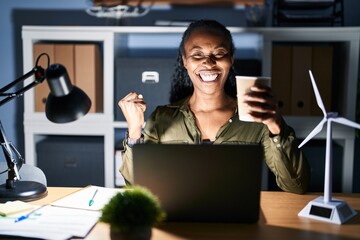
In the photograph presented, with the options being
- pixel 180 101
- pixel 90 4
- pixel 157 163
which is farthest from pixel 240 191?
pixel 90 4

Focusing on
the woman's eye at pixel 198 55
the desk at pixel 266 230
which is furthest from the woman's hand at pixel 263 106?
the woman's eye at pixel 198 55

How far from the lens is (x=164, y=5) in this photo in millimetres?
2814

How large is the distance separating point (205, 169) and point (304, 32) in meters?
1.60

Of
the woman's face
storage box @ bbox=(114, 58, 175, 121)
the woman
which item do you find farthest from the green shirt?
storage box @ bbox=(114, 58, 175, 121)

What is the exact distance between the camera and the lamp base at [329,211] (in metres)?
1.27

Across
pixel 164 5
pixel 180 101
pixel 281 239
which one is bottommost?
pixel 281 239

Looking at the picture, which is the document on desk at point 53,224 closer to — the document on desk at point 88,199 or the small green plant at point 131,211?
the document on desk at point 88,199

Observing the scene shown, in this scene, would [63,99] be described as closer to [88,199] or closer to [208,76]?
[88,199]

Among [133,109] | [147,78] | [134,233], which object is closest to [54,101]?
[133,109]

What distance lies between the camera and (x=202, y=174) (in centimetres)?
116

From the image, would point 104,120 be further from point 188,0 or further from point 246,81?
point 246,81

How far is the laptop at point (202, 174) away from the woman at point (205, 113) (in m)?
0.45

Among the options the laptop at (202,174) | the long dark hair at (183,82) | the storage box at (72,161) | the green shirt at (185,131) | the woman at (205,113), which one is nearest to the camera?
the laptop at (202,174)

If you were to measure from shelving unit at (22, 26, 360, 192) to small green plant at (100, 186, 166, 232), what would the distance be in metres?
1.54
